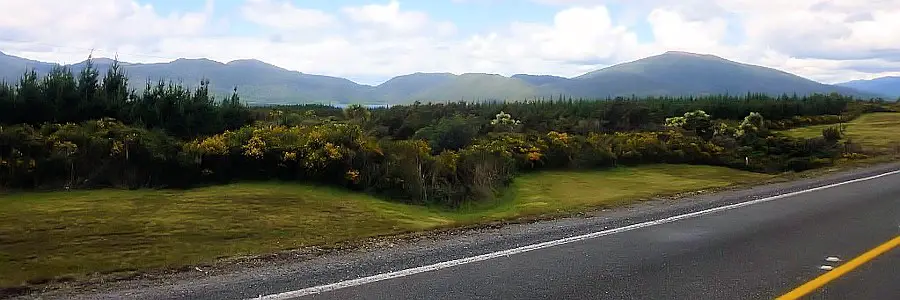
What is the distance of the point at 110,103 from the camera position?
17641 millimetres

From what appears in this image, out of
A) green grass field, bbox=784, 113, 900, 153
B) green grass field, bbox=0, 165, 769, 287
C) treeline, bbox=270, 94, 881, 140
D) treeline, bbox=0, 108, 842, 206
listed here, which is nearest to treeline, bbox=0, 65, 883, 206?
treeline, bbox=0, 108, 842, 206

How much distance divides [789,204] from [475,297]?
857 cm

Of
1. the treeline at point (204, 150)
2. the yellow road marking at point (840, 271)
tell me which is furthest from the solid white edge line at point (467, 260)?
the treeline at point (204, 150)

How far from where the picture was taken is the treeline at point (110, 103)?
1641 centimetres

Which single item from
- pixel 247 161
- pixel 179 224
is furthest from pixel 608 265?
pixel 247 161

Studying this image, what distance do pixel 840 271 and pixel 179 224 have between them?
8095 millimetres

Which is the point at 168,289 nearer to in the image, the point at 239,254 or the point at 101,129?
the point at 239,254

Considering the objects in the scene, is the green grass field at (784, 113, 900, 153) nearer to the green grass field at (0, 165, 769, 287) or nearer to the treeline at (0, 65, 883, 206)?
the treeline at (0, 65, 883, 206)

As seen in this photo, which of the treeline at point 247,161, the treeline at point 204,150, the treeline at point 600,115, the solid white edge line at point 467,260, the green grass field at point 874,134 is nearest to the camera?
the solid white edge line at point 467,260

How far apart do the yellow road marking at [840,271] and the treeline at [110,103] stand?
46.4 ft

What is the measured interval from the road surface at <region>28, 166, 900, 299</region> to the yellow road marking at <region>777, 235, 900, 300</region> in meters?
0.08

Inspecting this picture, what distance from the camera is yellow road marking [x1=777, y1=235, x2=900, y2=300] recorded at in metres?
6.63

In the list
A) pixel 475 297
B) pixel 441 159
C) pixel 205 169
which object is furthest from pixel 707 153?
pixel 475 297

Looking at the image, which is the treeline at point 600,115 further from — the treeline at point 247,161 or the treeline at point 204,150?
the treeline at point 247,161
